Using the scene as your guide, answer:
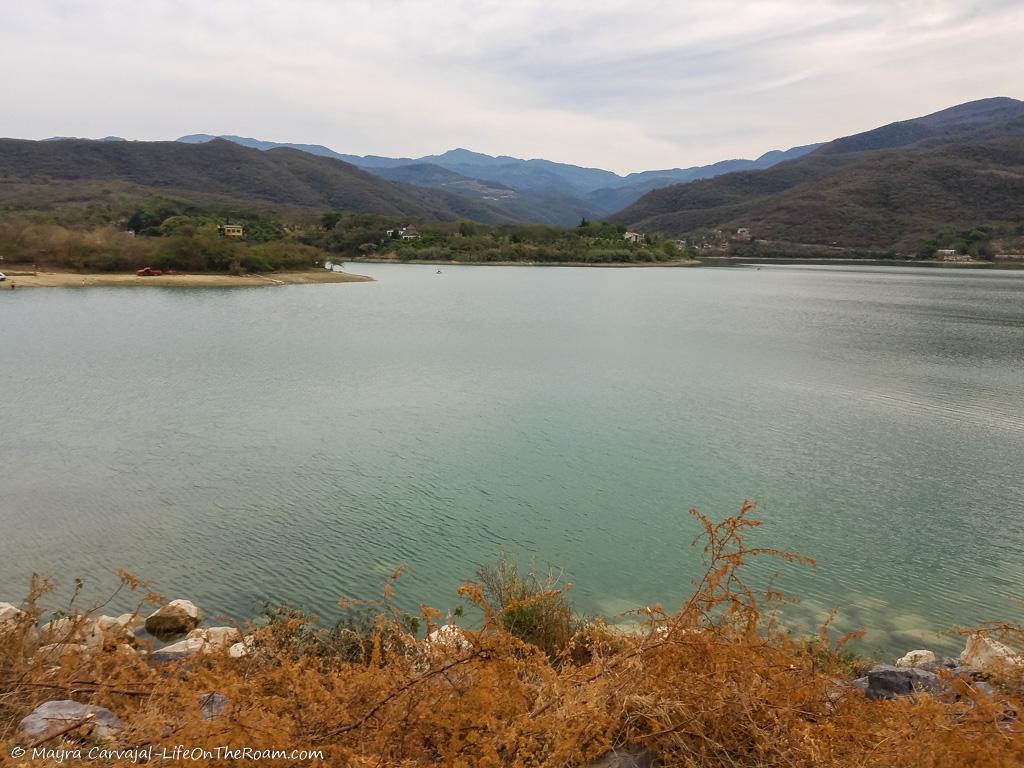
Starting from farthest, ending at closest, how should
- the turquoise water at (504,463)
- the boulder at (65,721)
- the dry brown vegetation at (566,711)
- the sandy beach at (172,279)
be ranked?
the sandy beach at (172,279), the turquoise water at (504,463), the boulder at (65,721), the dry brown vegetation at (566,711)

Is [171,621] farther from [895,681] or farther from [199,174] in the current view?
[199,174]

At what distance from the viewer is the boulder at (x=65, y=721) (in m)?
2.56

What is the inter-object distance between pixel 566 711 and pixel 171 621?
5.69 m

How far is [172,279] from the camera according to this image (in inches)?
1941

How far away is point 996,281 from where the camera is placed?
65.2 m

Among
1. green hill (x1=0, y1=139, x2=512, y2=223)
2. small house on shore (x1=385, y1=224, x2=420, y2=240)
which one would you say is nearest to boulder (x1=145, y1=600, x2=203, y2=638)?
small house on shore (x1=385, y1=224, x2=420, y2=240)

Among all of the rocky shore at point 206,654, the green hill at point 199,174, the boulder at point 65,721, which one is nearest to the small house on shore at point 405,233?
the green hill at point 199,174

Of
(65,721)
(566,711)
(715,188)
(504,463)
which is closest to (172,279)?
(504,463)

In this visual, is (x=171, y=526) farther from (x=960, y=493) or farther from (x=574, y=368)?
(x=574, y=368)

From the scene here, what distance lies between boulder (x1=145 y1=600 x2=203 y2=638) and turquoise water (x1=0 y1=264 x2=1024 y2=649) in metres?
0.54

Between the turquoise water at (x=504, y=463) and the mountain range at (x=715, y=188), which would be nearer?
the turquoise water at (x=504, y=463)

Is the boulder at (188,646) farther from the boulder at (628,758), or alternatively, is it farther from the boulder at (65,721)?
the boulder at (628,758)

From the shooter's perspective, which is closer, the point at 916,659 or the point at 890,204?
the point at 916,659

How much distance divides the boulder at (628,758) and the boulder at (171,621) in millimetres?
5481
